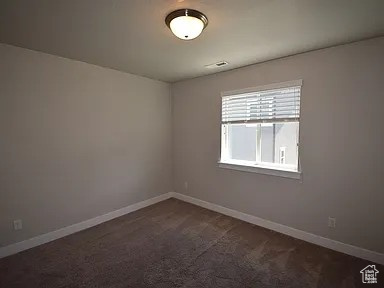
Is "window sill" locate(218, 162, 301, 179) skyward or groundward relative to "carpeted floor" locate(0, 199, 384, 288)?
skyward

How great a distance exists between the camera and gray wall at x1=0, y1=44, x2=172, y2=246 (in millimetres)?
2371

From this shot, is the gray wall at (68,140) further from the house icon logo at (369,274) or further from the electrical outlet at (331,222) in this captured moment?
the house icon logo at (369,274)

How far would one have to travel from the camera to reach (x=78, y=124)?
2912mm

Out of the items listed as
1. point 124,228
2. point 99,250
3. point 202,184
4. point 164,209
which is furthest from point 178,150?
point 99,250

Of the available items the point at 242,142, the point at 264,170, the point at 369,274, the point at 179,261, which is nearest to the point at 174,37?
the point at 242,142

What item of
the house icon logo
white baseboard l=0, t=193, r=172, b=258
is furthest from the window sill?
white baseboard l=0, t=193, r=172, b=258

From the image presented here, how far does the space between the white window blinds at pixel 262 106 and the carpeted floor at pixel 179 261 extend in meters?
1.64

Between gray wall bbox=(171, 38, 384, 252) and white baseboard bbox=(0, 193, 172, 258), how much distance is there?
69.7 inches

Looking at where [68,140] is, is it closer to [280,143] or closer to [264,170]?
[264,170]

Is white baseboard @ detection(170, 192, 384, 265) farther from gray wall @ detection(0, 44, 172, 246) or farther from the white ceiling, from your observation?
the white ceiling

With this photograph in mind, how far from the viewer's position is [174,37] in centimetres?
214

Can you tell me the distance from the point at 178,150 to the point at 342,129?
2.76 m

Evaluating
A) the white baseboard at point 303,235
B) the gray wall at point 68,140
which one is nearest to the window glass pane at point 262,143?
the white baseboard at point 303,235

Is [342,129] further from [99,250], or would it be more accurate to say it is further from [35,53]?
[35,53]
